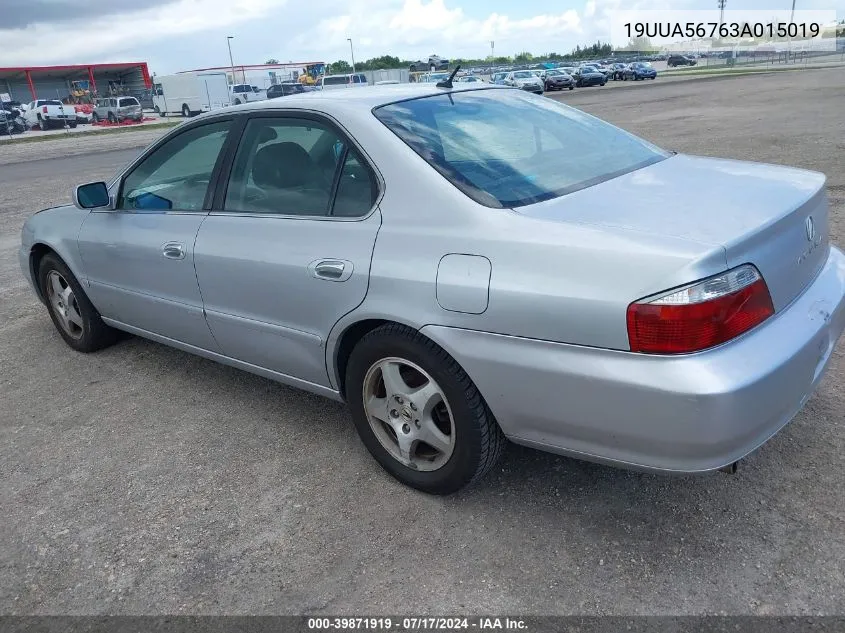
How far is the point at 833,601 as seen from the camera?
2141mm

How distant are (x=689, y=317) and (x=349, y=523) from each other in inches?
59.4

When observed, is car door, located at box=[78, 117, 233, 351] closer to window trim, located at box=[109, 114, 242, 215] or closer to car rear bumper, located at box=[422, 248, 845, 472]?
window trim, located at box=[109, 114, 242, 215]

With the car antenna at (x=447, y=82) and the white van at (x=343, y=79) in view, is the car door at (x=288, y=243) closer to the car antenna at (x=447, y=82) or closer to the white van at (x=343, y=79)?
the car antenna at (x=447, y=82)

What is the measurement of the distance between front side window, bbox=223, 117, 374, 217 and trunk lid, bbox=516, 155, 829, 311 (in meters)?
0.80

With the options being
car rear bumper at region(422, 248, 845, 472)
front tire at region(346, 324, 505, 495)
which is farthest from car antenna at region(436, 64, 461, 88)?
car rear bumper at region(422, 248, 845, 472)

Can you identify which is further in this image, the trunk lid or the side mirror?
the side mirror

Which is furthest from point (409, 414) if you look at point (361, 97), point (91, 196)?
point (91, 196)

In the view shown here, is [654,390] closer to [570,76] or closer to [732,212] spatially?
[732,212]

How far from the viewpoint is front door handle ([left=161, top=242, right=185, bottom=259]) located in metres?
3.50

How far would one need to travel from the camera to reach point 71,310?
4.64 m

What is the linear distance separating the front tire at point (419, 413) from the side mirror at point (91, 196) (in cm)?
209

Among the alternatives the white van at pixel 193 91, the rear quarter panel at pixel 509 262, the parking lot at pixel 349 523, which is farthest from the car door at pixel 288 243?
the white van at pixel 193 91


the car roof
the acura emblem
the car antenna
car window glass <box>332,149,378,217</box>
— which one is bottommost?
the acura emblem

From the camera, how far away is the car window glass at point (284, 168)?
3.01m
